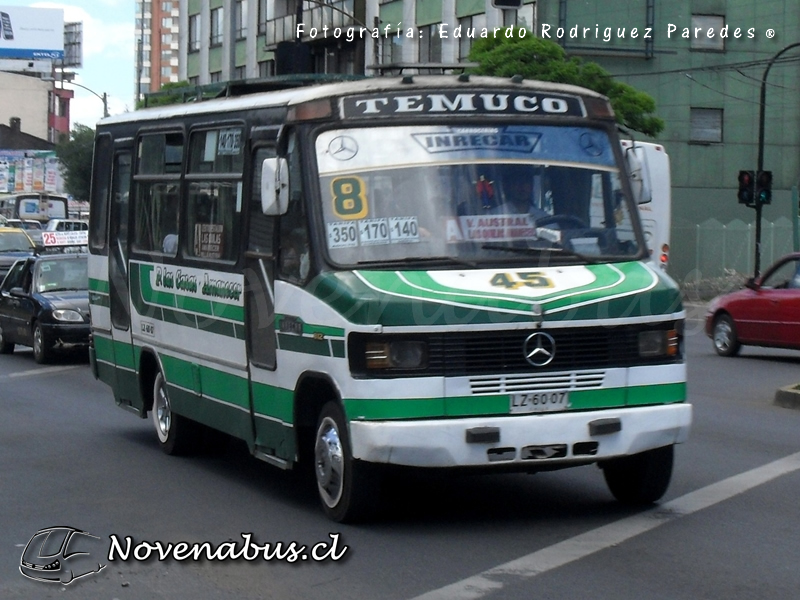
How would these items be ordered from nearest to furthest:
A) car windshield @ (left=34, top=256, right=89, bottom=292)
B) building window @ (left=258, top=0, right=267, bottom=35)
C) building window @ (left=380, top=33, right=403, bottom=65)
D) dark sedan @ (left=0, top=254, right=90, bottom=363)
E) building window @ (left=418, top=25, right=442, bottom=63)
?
dark sedan @ (left=0, top=254, right=90, bottom=363), car windshield @ (left=34, top=256, right=89, bottom=292), building window @ (left=418, top=25, right=442, bottom=63), building window @ (left=380, top=33, right=403, bottom=65), building window @ (left=258, top=0, right=267, bottom=35)

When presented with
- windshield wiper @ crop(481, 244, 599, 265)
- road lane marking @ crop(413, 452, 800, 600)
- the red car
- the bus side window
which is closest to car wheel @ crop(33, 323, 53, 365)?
the red car

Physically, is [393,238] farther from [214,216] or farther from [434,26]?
[434,26]

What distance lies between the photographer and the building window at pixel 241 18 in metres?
63.8

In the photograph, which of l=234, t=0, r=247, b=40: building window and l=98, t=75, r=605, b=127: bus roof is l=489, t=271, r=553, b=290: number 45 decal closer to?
l=98, t=75, r=605, b=127: bus roof

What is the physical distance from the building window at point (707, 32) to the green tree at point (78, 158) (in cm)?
5815

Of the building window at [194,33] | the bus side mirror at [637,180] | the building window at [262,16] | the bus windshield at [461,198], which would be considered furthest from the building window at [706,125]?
the bus windshield at [461,198]

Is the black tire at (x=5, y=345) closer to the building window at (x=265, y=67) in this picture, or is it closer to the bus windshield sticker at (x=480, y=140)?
the bus windshield sticker at (x=480, y=140)

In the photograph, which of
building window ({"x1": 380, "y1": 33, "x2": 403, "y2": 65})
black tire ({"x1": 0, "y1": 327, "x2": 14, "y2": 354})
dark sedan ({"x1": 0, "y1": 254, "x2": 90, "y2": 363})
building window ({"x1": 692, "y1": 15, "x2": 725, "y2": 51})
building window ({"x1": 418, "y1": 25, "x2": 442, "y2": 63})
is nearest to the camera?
dark sedan ({"x1": 0, "y1": 254, "x2": 90, "y2": 363})

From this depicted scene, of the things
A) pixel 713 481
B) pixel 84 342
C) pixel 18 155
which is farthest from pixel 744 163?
pixel 18 155

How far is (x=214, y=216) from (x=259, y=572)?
3626mm

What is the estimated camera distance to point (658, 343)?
8.14 metres

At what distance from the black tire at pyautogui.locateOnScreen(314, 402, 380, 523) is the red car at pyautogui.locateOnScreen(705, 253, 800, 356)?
40.7 feet

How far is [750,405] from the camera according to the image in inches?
575

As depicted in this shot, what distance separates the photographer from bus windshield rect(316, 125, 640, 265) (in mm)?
8086
